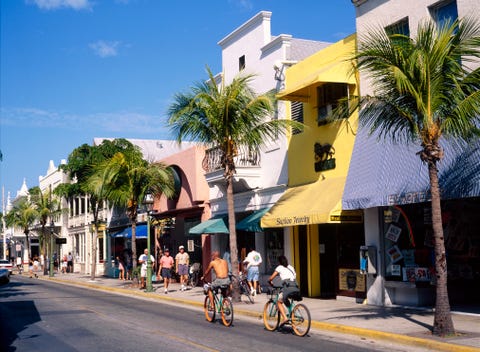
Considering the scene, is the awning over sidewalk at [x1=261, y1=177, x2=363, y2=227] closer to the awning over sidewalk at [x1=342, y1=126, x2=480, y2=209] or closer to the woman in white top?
the awning over sidewalk at [x1=342, y1=126, x2=480, y2=209]

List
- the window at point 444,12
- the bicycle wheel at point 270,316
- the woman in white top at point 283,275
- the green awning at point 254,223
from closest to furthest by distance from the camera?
the woman in white top at point 283,275
the bicycle wheel at point 270,316
the window at point 444,12
the green awning at point 254,223

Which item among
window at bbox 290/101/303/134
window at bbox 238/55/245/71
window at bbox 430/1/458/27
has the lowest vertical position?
window at bbox 290/101/303/134

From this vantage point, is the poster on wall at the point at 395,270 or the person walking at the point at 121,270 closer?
the poster on wall at the point at 395,270

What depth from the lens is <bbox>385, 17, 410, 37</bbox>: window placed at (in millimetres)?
16875

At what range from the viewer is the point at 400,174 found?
15195mm

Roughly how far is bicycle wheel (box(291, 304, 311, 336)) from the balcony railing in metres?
11.1

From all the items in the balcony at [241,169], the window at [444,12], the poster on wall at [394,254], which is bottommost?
the poster on wall at [394,254]

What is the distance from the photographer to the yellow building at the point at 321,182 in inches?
722

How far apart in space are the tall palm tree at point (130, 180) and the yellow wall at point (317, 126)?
885cm

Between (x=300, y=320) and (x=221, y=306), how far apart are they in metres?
2.87

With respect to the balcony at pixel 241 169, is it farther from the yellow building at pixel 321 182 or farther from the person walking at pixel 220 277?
the person walking at pixel 220 277

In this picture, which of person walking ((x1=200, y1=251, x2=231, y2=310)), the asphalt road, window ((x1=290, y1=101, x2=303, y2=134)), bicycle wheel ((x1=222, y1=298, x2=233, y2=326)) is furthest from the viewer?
window ((x1=290, y1=101, x2=303, y2=134))

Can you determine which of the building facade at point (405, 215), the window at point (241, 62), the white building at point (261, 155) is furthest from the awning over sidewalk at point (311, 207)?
the window at point (241, 62)

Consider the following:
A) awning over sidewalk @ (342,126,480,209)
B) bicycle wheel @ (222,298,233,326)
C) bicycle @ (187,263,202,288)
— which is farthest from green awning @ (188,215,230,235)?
bicycle wheel @ (222,298,233,326)
